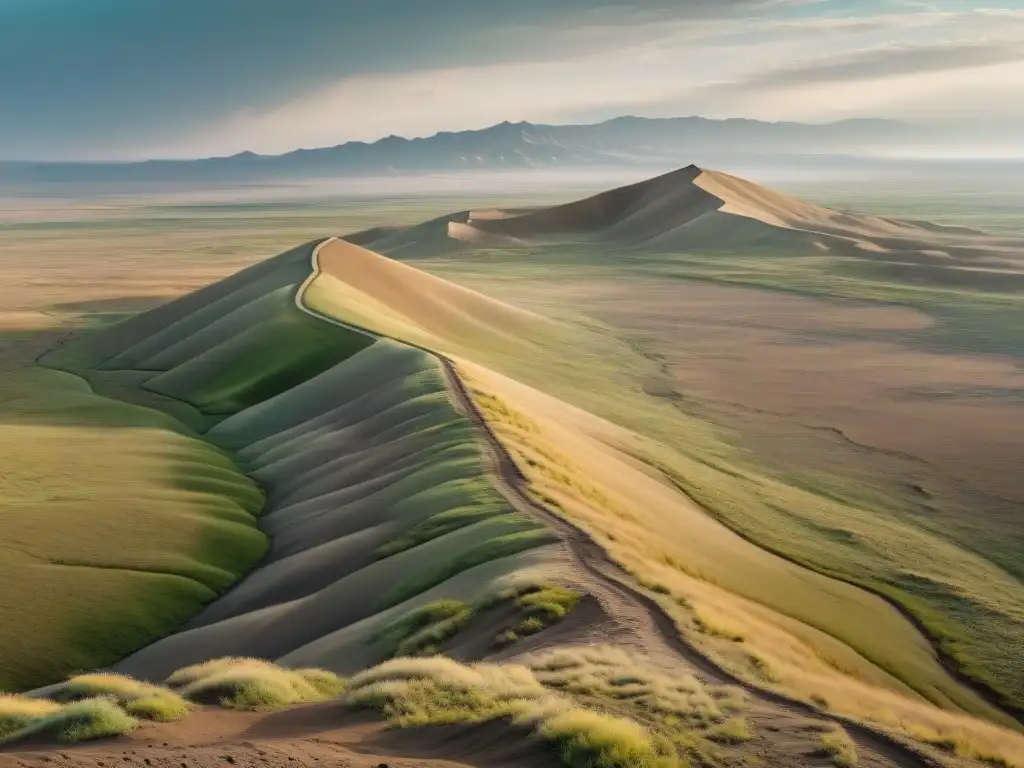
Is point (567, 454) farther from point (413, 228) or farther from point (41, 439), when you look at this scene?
point (413, 228)

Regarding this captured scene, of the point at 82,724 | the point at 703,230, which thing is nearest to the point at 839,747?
the point at 82,724

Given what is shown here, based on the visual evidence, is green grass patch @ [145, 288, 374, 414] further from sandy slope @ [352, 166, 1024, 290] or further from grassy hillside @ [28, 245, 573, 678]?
sandy slope @ [352, 166, 1024, 290]

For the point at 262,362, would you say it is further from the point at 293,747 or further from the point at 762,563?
the point at 293,747

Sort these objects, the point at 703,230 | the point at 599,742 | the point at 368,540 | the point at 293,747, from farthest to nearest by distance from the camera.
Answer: the point at 703,230, the point at 368,540, the point at 293,747, the point at 599,742

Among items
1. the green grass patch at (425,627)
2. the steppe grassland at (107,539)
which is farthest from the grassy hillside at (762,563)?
the steppe grassland at (107,539)

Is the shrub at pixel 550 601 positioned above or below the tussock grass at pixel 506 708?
below

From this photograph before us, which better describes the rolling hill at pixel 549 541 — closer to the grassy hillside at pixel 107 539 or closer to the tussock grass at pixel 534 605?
the tussock grass at pixel 534 605
